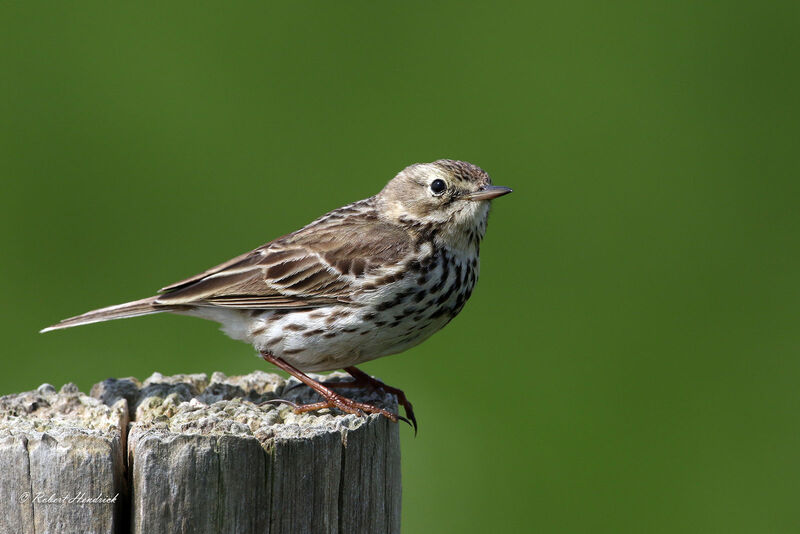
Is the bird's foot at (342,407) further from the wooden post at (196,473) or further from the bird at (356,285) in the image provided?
the bird at (356,285)

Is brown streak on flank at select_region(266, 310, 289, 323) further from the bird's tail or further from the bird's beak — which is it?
the bird's beak

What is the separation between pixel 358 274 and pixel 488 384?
392cm

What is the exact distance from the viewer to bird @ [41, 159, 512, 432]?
6.98m

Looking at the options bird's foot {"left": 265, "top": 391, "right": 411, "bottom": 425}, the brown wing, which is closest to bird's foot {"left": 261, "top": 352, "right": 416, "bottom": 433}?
bird's foot {"left": 265, "top": 391, "right": 411, "bottom": 425}

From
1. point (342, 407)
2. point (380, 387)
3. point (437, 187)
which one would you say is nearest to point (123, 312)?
point (380, 387)

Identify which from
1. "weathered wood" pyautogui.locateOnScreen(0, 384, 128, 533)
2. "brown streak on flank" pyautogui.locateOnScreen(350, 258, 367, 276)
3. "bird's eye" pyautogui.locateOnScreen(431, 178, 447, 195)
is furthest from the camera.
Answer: "bird's eye" pyautogui.locateOnScreen(431, 178, 447, 195)

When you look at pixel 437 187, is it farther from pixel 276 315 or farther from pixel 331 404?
pixel 331 404

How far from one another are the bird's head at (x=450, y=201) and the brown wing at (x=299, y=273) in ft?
0.60

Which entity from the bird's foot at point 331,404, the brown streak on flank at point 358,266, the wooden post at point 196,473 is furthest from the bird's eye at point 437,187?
the wooden post at point 196,473

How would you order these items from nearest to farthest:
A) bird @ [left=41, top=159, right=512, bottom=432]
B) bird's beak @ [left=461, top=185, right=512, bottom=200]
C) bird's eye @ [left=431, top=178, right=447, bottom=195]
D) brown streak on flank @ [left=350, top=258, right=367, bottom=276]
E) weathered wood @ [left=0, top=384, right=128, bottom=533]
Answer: weathered wood @ [left=0, top=384, right=128, bottom=533], bird @ [left=41, top=159, right=512, bottom=432], brown streak on flank @ [left=350, top=258, right=367, bottom=276], bird's beak @ [left=461, top=185, right=512, bottom=200], bird's eye @ [left=431, top=178, right=447, bottom=195]

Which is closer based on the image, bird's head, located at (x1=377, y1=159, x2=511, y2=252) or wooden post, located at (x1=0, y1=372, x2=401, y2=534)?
wooden post, located at (x1=0, y1=372, x2=401, y2=534)

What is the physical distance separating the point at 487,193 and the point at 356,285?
1.01 metres

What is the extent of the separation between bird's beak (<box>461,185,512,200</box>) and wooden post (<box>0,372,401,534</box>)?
7.29ft

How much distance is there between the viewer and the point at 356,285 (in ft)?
23.1
